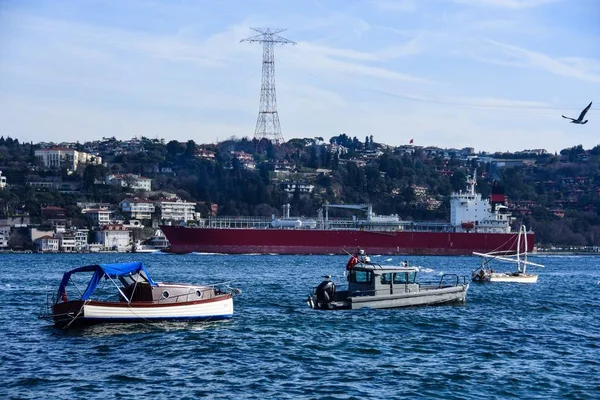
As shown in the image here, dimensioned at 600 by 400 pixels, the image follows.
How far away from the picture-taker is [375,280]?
3588 centimetres

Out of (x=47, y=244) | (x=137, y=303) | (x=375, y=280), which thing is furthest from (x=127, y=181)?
(x=137, y=303)

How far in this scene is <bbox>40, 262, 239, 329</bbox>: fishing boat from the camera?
30766mm

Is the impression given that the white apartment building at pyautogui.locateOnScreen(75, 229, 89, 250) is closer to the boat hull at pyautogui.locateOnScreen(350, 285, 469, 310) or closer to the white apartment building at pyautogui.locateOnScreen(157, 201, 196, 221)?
the white apartment building at pyautogui.locateOnScreen(157, 201, 196, 221)

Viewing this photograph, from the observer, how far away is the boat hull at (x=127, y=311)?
101 ft

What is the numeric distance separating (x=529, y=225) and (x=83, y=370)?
157 metres

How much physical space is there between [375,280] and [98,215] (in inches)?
5009

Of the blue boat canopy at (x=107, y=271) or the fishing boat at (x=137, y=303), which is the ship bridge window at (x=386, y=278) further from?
the blue boat canopy at (x=107, y=271)

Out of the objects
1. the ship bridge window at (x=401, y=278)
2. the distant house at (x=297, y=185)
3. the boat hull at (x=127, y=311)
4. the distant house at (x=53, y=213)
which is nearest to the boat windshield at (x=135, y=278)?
the boat hull at (x=127, y=311)

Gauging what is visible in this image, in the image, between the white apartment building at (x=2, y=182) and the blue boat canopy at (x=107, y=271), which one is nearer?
the blue boat canopy at (x=107, y=271)

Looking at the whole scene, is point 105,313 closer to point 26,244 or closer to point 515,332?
point 515,332

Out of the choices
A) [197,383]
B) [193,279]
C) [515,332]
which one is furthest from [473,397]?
[193,279]

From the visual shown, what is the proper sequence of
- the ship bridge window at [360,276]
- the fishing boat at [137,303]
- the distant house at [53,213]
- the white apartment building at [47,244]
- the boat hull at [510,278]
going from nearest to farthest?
the fishing boat at [137,303], the ship bridge window at [360,276], the boat hull at [510,278], the white apartment building at [47,244], the distant house at [53,213]

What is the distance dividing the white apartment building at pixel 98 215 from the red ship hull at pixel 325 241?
46.0 m

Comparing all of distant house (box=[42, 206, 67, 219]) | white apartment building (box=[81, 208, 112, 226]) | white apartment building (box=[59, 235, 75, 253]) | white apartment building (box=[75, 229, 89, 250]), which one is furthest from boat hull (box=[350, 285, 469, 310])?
distant house (box=[42, 206, 67, 219])
